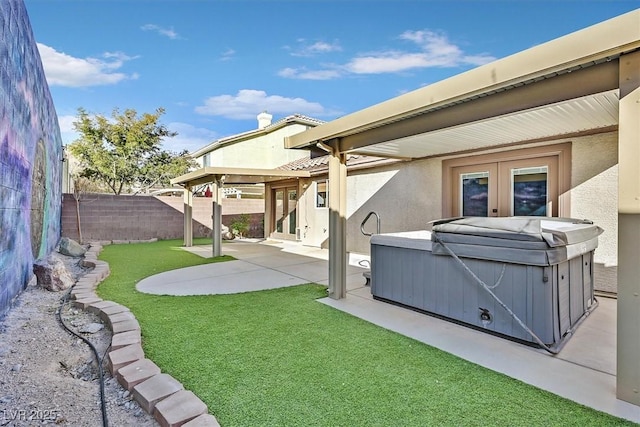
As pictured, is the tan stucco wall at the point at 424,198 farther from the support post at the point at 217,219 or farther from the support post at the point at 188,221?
the support post at the point at 188,221

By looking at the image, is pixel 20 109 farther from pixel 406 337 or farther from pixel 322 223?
pixel 322 223

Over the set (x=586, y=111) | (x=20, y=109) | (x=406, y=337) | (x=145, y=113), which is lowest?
(x=406, y=337)

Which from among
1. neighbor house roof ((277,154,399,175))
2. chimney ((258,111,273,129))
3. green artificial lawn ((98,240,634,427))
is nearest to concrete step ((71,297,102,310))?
green artificial lawn ((98,240,634,427))

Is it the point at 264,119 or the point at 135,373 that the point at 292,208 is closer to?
the point at 135,373

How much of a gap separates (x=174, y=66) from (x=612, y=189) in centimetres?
1514

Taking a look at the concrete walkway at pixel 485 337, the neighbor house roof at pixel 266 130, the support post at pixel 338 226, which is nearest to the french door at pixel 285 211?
the concrete walkway at pixel 485 337

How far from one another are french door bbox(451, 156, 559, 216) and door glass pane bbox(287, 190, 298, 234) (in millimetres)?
7622

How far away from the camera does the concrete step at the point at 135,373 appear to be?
2.76m

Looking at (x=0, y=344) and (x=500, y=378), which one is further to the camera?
(x=0, y=344)

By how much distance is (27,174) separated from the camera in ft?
19.0

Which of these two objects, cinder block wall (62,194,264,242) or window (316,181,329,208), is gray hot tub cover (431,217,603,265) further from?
cinder block wall (62,194,264,242)

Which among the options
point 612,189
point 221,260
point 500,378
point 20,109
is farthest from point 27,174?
point 612,189

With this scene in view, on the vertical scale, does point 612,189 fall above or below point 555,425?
above

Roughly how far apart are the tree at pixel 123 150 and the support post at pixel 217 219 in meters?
10.6
